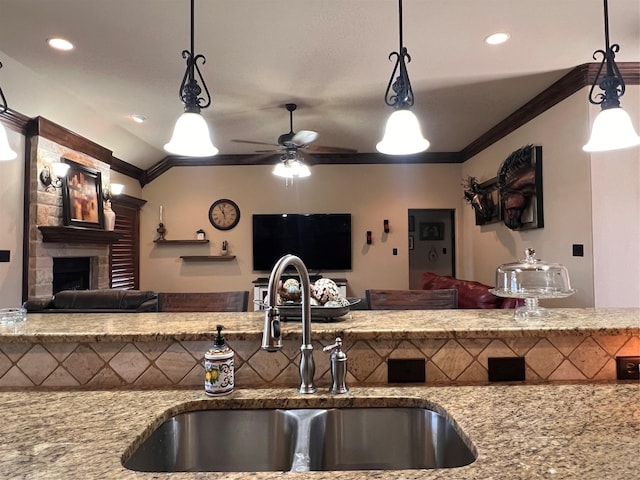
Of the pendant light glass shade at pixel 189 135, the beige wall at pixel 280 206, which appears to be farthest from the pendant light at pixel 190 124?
the beige wall at pixel 280 206

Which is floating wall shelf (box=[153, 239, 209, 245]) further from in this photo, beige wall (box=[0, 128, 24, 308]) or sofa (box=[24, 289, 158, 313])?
sofa (box=[24, 289, 158, 313])

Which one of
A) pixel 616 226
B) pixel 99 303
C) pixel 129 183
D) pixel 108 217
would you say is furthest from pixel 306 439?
pixel 129 183

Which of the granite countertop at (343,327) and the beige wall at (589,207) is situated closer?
the granite countertop at (343,327)

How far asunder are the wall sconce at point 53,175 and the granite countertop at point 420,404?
138 inches

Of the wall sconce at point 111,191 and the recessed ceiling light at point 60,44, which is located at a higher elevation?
the recessed ceiling light at point 60,44

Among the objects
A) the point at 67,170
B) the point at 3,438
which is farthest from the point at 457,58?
the point at 67,170

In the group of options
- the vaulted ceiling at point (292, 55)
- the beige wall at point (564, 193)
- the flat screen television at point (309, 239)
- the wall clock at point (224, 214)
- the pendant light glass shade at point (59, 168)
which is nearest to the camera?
the vaulted ceiling at point (292, 55)

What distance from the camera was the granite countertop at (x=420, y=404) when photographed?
2.34 feet

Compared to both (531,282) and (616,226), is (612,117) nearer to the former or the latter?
(531,282)

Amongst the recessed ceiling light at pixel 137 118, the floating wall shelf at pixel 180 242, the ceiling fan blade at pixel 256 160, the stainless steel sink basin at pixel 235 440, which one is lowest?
the stainless steel sink basin at pixel 235 440

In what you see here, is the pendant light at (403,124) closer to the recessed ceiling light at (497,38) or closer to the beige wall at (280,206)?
the recessed ceiling light at (497,38)

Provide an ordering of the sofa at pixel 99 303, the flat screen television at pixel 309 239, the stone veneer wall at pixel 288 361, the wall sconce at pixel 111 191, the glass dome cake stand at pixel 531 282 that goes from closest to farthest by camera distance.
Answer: the stone veneer wall at pixel 288 361, the glass dome cake stand at pixel 531 282, the sofa at pixel 99 303, the wall sconce at pixel 111 191, the flat screen television at pixel 309 239

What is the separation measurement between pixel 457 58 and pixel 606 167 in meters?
1.46

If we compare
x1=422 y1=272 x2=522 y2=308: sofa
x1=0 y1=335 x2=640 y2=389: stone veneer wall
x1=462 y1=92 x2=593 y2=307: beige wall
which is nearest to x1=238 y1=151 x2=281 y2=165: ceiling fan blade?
x1=462 y1=92 x2=593 y2=307: beige wall
